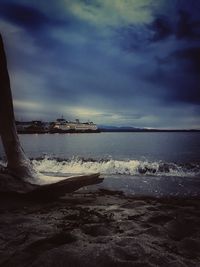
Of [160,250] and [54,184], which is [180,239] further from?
[54,184]

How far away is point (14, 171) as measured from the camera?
→ 487 cm

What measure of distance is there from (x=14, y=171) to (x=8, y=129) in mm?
709

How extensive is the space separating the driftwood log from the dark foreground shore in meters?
0.23

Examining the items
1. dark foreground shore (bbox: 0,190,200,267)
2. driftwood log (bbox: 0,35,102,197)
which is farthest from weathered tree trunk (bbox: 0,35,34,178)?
dark foreground shore (bbox: 0,190,200,267)

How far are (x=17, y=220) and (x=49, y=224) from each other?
47 cm

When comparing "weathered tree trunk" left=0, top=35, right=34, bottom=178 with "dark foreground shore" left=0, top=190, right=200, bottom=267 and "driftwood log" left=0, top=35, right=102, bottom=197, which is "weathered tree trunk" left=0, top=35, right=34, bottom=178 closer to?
"driftwood log" left=0, top=35, right=102, bottom=197

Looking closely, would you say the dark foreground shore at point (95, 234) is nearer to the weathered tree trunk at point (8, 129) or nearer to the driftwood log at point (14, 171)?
the driftwood log at point (14, 171)

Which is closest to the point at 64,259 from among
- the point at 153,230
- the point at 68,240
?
the point at 68,240

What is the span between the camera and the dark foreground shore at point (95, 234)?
266cm

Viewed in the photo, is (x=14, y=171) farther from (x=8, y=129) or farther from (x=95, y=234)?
(x=95, y=234)

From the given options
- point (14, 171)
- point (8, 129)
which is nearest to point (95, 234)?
point (14, 171)

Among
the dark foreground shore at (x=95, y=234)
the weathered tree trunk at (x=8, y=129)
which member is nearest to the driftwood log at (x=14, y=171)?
the weathered tree trunk at (x=8, y=129)

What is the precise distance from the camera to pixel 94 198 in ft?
18.9

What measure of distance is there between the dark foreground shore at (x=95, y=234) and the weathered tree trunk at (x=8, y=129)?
0.51 meters
